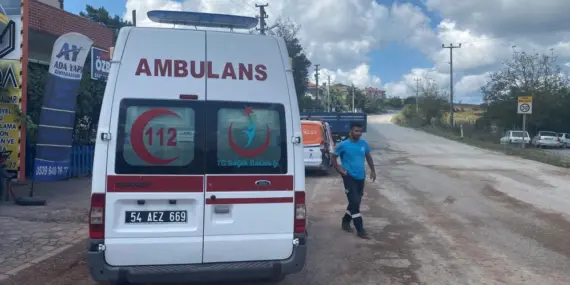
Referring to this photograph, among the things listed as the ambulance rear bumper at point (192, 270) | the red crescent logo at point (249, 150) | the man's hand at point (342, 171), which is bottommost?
the ambulance rear bumper at point (192, 270)

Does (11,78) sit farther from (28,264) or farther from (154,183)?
(154,183)

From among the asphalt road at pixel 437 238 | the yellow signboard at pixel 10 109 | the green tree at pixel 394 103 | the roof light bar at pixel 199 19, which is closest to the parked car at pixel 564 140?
the asphalt road at pixel 437 238

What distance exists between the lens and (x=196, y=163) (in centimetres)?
481

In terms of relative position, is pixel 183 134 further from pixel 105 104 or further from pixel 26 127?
pixel 26 127

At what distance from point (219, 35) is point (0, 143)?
8.47 meters

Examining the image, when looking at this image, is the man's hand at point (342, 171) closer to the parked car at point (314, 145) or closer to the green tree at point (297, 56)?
the parked car at point (314, 145)

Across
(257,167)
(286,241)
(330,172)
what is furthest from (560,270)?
(330,172)

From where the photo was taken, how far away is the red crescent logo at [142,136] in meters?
4.69

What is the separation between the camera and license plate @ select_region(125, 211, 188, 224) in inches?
185

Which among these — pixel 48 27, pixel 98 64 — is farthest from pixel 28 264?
pixel 48 27

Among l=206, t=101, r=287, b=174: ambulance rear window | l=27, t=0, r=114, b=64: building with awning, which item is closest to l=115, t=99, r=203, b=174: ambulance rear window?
l=206, t=101, r=287, b=174: ambulance rear window

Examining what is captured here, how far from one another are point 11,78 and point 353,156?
765cm

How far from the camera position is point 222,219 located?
490 cm

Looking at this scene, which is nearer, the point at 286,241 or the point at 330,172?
the point at 286,241
